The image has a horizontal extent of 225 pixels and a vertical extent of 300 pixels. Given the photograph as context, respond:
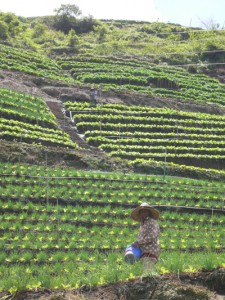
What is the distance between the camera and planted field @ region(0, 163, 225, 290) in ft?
37.8

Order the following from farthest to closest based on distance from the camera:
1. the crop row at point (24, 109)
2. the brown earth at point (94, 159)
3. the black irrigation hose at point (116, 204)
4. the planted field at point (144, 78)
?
the planted field at point (144, 78), the crop row at point (24, 109), the black irrigation hose at point (116, 204), the brown earth at point (94, 159)

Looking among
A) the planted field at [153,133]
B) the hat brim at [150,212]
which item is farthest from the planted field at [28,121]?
the hat brim at [150,212]

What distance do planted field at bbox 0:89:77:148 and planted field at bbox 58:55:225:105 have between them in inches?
384

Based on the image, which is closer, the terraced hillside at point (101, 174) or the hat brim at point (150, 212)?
the hat brim at point (150, 212)

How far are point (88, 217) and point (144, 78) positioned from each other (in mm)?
28522

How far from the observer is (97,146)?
25.0 metres

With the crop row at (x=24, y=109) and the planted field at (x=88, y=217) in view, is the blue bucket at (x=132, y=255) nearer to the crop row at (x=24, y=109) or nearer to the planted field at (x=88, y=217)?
the planted field at (x=88, y=217)

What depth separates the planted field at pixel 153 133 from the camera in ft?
80.2

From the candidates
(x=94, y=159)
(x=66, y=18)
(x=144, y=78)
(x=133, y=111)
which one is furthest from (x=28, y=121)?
(x=66, y=18)

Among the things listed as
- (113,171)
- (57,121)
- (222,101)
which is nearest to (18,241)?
(113,171)

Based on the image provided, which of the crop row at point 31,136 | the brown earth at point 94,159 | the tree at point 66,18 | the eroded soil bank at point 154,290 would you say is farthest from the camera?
the tree at point 66,18

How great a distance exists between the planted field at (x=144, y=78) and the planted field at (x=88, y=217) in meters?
19.9

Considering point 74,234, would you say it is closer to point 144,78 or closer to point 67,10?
point 144,78

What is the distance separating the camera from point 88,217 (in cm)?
1484
